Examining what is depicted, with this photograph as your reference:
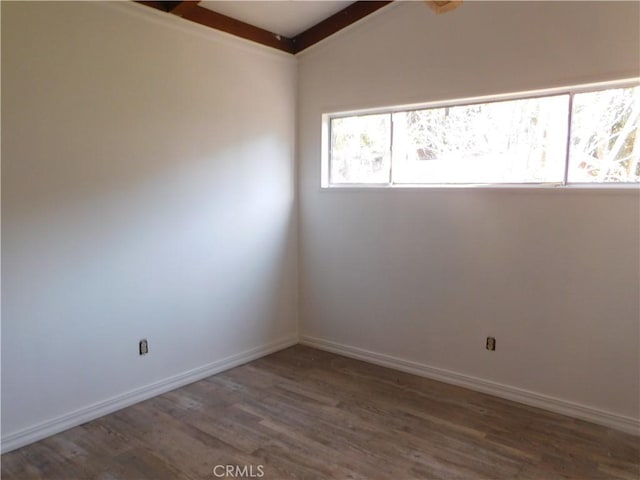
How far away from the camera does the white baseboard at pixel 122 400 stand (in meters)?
2.47

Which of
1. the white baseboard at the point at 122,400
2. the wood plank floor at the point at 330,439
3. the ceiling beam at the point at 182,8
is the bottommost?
the wood plank floor at the point at 330,439

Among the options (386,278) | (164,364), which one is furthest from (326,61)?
(164,364)

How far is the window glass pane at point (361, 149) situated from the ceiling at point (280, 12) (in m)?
0.86

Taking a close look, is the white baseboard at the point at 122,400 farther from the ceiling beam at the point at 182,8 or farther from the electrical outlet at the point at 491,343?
the ceiling beam at the point at 182,8

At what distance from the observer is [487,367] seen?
10.5ft

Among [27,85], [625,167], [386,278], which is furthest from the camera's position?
[386,278]

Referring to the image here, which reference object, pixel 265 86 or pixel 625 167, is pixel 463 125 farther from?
pixel 265 86

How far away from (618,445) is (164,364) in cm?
297

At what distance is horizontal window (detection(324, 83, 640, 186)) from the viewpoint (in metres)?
2.69

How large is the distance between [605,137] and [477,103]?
86cm

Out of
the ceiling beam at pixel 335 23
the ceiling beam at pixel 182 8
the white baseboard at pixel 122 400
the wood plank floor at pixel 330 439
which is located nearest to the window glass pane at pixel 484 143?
the ceiling beam at pixel 335 23

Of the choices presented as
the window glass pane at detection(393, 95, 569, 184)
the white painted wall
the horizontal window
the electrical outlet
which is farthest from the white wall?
the electrical outlet

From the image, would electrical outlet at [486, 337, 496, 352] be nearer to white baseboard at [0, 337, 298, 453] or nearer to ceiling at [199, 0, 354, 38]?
white baseboard at [0, 337, 298, 453]

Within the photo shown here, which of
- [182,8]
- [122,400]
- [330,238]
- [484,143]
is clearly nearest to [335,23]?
[182,8]
